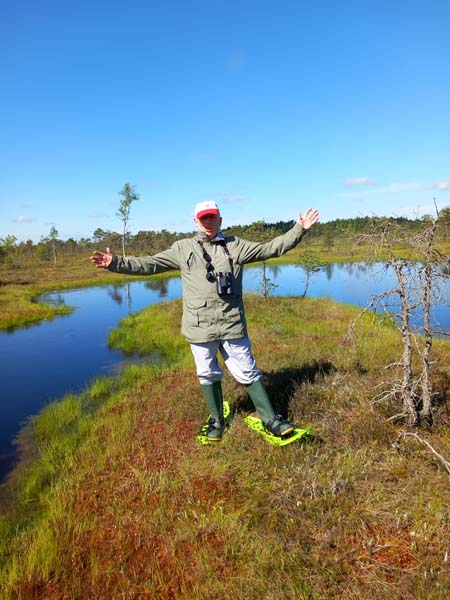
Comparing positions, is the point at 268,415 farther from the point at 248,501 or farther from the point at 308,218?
the point at 308,218

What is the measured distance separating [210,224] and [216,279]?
65cm

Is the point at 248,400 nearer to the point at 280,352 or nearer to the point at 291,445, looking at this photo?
the point at 291,445

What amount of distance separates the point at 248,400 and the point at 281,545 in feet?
10.2

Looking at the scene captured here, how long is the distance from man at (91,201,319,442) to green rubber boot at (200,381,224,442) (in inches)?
12.6

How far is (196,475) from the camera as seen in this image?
13.4ft

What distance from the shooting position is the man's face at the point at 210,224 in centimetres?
427

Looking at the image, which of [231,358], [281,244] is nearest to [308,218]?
[281,244]

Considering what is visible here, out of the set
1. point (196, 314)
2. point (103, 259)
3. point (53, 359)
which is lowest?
point (53, 359)

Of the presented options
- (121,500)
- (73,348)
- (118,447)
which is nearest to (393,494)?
(121,500)

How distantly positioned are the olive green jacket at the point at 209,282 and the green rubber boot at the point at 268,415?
2.36 feet

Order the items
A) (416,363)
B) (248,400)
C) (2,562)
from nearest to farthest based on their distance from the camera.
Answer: (2,562), (248,400), (416,363)

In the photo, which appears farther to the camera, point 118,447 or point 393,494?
point 118,447

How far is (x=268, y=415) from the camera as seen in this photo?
445 cm

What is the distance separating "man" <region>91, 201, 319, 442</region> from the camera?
13.9 ft
